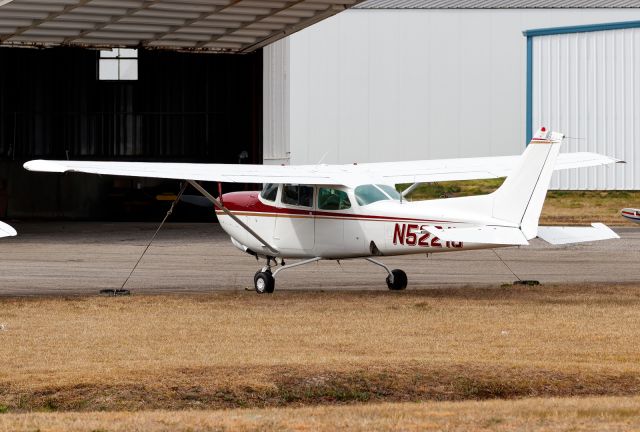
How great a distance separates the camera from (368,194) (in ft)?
61.5

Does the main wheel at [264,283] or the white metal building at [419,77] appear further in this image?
the white metal building at [419,77]

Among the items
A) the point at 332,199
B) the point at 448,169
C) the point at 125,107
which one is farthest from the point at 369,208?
the point at 125,107

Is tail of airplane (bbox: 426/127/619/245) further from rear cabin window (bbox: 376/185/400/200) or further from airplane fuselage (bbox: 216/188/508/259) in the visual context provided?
rear cabin window (bbox: 376/185/400/200)

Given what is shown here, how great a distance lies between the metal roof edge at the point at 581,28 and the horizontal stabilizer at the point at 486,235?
25.3 meters

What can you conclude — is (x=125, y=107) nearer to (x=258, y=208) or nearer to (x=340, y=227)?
(x=258, y=208)

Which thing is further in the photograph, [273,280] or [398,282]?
[398,282]

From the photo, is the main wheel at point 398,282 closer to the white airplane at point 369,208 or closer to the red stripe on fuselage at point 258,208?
the white airplane at point 369,208

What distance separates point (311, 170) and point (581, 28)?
76.2 feet

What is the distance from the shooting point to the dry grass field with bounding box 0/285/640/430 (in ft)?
34.2

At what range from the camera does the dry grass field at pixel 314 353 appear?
410 inches

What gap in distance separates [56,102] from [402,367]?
38096 mm

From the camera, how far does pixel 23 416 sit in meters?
9.53

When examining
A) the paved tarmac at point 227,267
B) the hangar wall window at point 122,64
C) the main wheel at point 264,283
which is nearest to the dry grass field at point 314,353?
the main wheel at point 264,283

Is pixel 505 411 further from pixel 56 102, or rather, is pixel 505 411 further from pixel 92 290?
pixel 56 102
